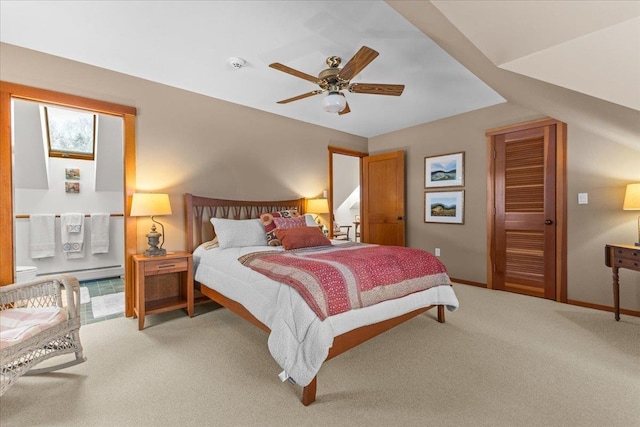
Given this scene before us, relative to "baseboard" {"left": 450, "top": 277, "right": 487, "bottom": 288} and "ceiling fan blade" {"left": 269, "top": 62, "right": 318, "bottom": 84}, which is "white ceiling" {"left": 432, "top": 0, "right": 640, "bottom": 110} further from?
"baseboard" {"left": 450, "top": 277, "right": 487, "bottom": 288}

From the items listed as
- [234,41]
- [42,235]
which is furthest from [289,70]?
[42,235]

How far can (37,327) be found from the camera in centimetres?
180

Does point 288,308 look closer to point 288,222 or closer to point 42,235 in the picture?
point 288,222

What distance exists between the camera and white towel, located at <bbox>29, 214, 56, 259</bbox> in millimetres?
4480

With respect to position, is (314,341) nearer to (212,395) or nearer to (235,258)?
(212,395)

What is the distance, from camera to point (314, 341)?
1769mm

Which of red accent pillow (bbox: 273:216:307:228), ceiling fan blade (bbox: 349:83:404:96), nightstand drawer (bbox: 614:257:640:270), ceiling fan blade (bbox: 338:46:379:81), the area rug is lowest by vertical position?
the area rug

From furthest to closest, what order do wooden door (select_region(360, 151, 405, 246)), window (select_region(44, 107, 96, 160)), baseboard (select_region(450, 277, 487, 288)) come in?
wooden door (select_region(360, 151, 405, 246)) → window (select_region(44, 107, 96, 160)) → baseboard (select_region(450, 277, 487, 288))

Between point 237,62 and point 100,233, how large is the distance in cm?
403

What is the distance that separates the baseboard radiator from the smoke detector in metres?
4.25

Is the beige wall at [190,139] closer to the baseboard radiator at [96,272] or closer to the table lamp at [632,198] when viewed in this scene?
the baseboard radiator at [96,272]

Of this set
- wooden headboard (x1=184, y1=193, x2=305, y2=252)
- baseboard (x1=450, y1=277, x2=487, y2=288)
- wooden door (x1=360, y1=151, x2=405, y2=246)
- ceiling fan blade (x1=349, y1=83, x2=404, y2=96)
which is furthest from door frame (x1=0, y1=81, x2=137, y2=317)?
baseboard (x1=450, y1=277, x2=487, y2=288)

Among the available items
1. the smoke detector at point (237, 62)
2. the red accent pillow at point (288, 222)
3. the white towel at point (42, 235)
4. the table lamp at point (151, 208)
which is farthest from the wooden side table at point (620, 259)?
the white towel at point (42, 235)

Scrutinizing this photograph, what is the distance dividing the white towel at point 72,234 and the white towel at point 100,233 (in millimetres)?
146
